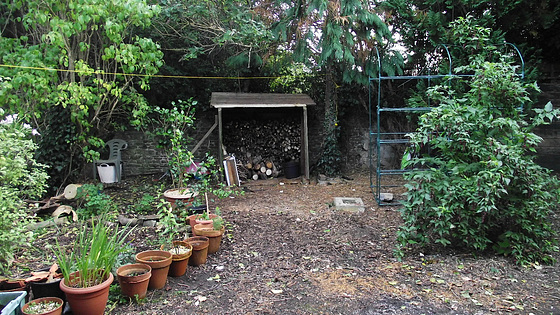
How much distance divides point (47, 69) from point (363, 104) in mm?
6353

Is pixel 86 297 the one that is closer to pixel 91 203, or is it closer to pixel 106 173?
pixel 91 203

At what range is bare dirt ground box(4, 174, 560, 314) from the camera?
8.70 feet

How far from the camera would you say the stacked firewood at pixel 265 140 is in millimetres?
8555

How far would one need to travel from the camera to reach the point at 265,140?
8672 mm

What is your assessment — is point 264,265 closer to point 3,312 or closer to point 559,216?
point 3,312

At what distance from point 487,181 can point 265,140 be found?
596 cm

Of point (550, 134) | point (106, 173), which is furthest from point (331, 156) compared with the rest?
point (106, 173)

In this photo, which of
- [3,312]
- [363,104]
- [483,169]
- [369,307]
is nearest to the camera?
[3,312]

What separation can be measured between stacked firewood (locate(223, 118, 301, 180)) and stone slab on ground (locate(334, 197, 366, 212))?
2800 millimetres

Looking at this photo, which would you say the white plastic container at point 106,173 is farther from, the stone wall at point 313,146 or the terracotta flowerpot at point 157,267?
the terracotta flowerpot at point 157,267

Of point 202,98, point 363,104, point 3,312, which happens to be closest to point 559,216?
point 363,104

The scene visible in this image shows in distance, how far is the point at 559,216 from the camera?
15.3ft

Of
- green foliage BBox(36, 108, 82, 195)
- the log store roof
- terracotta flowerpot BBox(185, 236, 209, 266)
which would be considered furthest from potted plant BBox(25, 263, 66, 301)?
the log store roof

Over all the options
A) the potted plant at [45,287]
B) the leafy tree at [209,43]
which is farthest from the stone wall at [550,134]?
the potted plant at [45,287]
